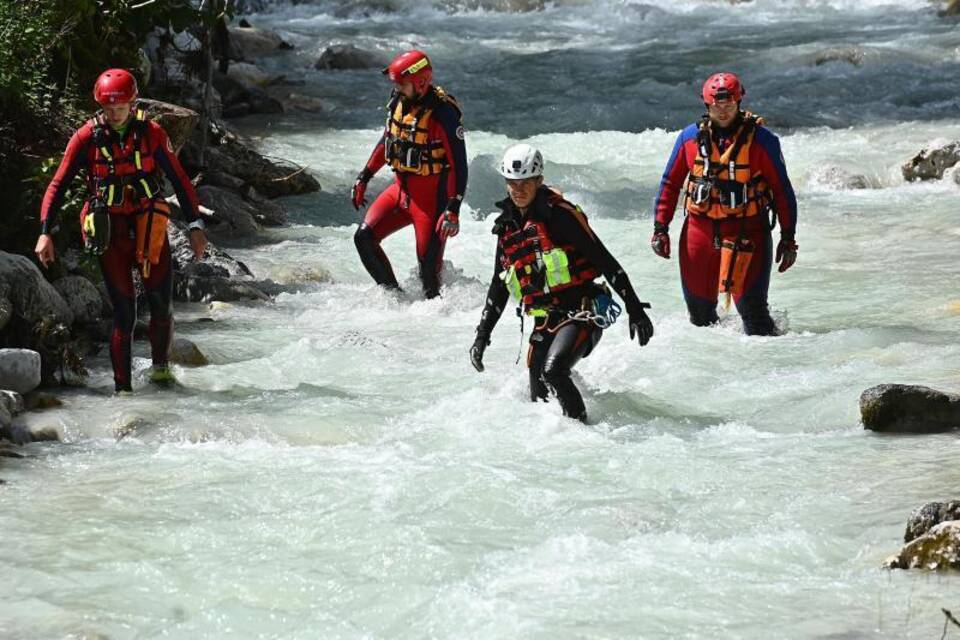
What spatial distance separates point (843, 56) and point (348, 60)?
8.08m

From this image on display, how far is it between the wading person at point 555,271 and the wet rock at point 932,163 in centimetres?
872

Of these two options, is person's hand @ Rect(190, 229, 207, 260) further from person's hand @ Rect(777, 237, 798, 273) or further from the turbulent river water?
person's hand @ Rect(777, 237, 798, 273)

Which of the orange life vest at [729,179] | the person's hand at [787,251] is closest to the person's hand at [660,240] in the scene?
the orange life vest at [729,179]

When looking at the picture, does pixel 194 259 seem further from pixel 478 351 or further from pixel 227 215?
pixel 478 351

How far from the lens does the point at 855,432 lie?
698 centimetres

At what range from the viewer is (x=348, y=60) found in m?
23.8

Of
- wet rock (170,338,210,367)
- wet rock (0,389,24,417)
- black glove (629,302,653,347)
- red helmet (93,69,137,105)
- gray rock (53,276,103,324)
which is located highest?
red helmet (93,69,137,105)

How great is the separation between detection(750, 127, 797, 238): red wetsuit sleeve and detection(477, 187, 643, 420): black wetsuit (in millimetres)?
1673

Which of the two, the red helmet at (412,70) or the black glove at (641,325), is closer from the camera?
the black glove at (641,325)

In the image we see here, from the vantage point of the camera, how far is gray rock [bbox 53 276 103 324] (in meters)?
9.16

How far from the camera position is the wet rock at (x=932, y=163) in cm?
1462

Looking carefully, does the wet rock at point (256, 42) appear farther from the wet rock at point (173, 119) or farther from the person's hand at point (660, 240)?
the person's hand at point (660, 240)

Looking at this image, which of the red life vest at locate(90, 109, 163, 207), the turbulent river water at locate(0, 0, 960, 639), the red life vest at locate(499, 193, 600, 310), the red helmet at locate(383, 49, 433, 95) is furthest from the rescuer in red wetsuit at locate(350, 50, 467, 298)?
the red life vest at locate(499, 193, 600, 310)

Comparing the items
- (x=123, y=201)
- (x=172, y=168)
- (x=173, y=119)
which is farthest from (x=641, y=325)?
(x=173, y=119)
